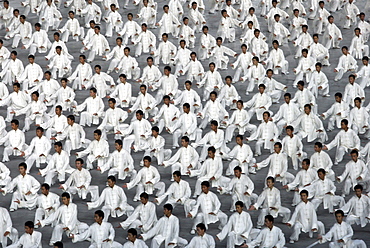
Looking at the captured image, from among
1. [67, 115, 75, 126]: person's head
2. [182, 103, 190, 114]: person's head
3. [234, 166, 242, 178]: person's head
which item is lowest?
[67, 115, 75, 126]: person's head

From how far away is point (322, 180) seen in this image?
1430cm

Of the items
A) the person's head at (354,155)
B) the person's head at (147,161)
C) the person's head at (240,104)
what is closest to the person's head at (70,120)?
the person's head at (147,161)

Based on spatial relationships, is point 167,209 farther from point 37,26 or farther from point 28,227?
point 37,26

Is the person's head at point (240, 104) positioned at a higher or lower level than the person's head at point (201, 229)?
higher

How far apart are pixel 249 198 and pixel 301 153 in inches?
77.3

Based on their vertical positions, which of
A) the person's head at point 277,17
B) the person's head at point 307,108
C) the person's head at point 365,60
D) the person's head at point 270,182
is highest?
the person's head at point 277,17

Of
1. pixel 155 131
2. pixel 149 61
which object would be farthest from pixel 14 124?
pixel 149 61

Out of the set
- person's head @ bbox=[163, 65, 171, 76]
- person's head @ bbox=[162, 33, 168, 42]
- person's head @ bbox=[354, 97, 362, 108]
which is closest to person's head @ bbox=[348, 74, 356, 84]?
person's head @ bbox=[354, 97, 362, 108]

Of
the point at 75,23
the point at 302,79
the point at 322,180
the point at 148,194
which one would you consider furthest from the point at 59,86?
the point at 322,180

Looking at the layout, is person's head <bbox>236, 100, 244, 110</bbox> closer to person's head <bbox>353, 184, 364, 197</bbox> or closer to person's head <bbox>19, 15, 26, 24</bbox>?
person's head <bbox>353, 184, 364, 197</bbox>

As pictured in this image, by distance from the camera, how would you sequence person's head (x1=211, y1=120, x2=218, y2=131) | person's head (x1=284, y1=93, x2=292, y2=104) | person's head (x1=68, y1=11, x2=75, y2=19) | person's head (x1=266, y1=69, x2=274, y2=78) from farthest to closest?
person's head (x1=68, y1=11, x2=75, y2=19) < person's head (x1=266, y1=69, x2=274, y2=78) < person's head (x1=284, y1=93, x2=292, y2=104) < person's head (x1=211, y1=120, x2=218, y2=131)

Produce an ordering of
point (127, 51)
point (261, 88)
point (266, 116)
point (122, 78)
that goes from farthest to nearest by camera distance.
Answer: point (127, 51) < point (122, 78) < point (261, 88) < point (266, 116)

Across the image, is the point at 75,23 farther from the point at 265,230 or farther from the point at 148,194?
the point at 265,230

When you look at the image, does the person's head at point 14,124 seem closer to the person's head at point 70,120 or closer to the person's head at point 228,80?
the person's head at point 70,120
